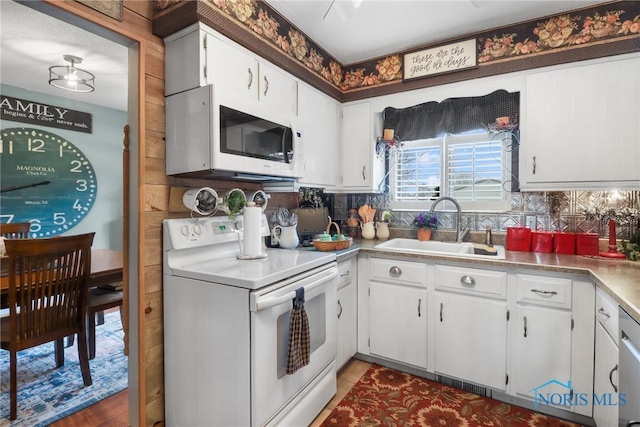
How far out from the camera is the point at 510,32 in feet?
7.00

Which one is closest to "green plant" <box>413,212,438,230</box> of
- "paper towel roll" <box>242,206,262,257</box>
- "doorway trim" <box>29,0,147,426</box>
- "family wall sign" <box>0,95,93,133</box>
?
"paper towel roll" <box>242,206,262,257</box>

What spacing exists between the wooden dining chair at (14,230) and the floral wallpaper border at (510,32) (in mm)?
2665

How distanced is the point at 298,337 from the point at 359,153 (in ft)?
5.72

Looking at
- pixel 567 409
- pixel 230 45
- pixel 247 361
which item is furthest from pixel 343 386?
pixel 230 45

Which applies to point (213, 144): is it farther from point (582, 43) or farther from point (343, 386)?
point (582, 43)

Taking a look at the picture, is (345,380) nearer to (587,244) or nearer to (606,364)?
(606,364)

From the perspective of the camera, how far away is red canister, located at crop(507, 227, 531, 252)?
217 cm

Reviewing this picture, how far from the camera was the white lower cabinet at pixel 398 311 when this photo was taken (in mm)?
2098

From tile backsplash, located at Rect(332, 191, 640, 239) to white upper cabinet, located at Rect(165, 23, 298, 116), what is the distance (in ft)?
5.71

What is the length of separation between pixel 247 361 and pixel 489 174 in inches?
89.7

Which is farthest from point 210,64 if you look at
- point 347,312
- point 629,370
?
point 629,370

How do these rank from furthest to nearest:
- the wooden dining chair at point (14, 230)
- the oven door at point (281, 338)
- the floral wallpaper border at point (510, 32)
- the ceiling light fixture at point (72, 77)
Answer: the wooden dining chair at point (14, 230) → the ceiling light fixture at point (72, 77) → the floral wallpaper border at point (510, 32) → the oven door at point (281, 338)

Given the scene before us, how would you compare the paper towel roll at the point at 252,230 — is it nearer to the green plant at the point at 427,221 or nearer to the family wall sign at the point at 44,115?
the green plant at the point at 427,221

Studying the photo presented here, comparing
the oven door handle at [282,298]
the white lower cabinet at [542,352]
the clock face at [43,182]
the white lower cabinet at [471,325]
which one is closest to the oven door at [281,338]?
the oven door handle at [282,298]
